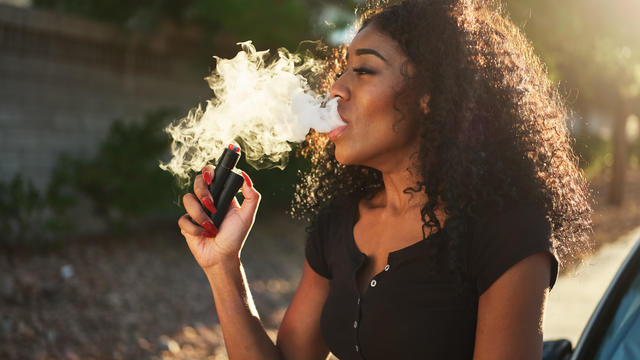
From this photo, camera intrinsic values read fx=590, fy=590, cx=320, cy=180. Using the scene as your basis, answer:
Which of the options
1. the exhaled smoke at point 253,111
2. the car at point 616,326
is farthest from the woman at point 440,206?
the exhaled smoke at point 253,111

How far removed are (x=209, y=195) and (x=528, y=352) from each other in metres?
1.16

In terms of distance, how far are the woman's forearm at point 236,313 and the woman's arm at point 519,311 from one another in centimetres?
86

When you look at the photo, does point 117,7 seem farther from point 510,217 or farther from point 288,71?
point 510,217

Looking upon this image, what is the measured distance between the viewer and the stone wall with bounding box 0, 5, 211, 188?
23.6 ft

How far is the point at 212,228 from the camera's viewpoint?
82.5 inches

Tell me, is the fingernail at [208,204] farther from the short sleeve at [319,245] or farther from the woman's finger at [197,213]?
the short sleeve at [319,245]

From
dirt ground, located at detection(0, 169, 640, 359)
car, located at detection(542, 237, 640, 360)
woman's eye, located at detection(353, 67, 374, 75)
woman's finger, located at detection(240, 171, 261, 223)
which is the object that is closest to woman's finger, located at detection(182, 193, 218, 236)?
woman's finger, located at detection(240, 171, 261, 223)

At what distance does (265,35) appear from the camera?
744 centimetres

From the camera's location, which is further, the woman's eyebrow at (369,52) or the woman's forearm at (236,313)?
the woman's forearm at (236,313)

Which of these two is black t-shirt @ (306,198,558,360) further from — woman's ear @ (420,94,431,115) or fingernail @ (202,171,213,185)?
fingernail @ (202,171,213,185)

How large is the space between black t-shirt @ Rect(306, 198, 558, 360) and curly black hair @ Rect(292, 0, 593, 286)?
0.07m

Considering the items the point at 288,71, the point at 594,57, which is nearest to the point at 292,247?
the point at 594,57

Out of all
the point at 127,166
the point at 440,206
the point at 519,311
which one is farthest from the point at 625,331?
the point at 127,166

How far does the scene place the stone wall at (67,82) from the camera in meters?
7.18
